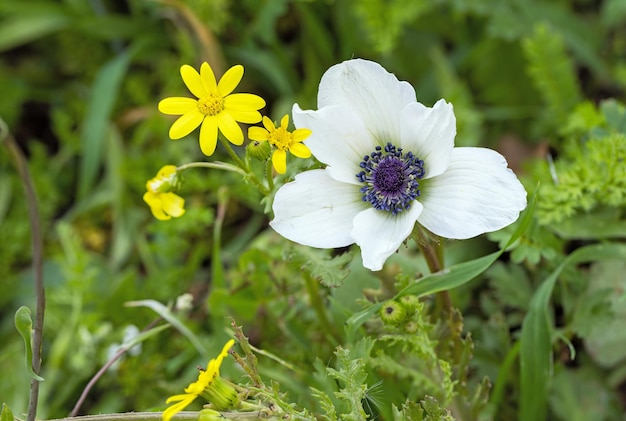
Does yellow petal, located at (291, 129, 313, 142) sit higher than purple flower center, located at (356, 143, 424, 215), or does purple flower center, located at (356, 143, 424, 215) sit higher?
yellow petal, located at (291, 129, 313, 142)

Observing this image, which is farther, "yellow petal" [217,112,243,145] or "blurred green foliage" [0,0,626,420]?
"blurred green foliage" [0,0,626,420]

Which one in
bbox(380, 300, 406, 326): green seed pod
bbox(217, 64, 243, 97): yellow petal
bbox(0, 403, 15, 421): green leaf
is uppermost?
bbox(217, 64, 243, 97): yellow petal

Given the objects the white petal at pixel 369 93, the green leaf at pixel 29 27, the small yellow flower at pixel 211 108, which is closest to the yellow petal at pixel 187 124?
the small yellow flower at pixel 211 108

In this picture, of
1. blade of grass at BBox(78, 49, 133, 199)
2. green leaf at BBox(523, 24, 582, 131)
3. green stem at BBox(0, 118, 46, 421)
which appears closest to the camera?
green stem at BBox(0, 118, 46, 421)

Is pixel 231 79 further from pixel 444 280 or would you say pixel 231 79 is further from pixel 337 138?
pixel 444 280

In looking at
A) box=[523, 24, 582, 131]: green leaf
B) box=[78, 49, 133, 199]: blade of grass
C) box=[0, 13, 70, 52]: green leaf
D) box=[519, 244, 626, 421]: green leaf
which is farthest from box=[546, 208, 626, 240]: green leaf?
box=[0, 13, 70, 52]: green leaf

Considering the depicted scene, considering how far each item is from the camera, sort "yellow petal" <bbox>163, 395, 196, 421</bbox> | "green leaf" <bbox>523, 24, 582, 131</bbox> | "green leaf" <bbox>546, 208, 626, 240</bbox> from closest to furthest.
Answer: "yellow petal" <bbox>163, 395, 196, 421</bbox>, "green leaf" <bbox>546, 208, 626, 240</bbox>, "green leaf" <bbox>523, 24, 582, 131</bbox>

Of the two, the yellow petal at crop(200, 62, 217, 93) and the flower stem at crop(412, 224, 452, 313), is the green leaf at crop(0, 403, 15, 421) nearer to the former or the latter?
the yellow petal at crop(200, 62, 217, 93)

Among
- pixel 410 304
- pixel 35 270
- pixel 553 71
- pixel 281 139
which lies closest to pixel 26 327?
pixel 35 270

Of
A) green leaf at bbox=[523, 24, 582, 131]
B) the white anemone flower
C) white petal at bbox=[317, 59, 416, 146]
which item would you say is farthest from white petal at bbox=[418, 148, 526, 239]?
green leaf at bbox=[523, 24, 582, 131]
